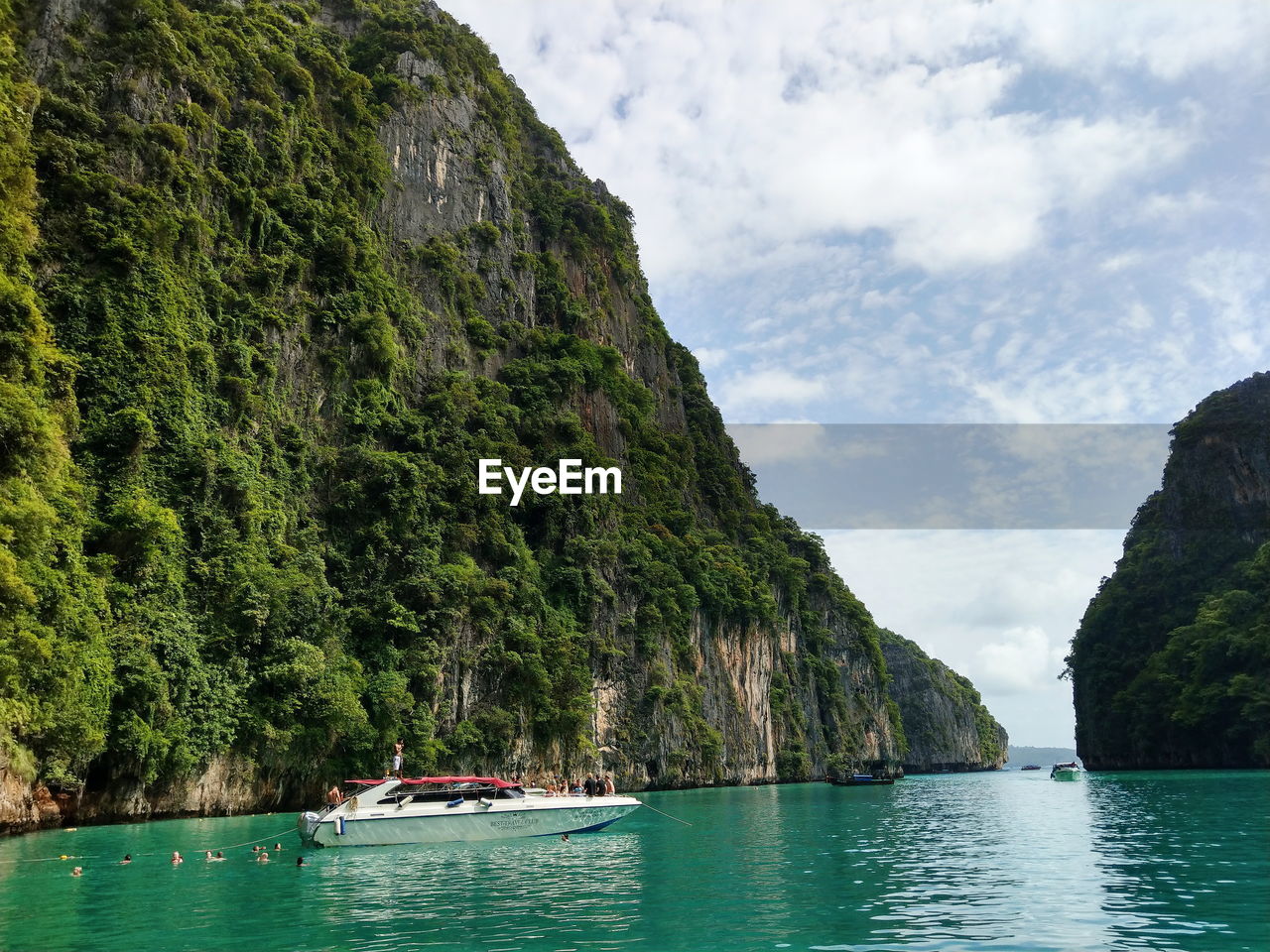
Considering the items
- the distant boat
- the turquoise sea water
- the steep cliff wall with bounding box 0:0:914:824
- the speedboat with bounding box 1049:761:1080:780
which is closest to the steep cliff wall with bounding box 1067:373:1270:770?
the speedboat with bounding box 1049:761:1080:780

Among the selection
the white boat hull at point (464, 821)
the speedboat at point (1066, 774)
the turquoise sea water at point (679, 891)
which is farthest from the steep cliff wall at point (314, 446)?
the speedboat at point (1066, 774)

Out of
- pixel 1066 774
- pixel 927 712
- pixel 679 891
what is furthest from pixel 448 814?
pixel 927 712

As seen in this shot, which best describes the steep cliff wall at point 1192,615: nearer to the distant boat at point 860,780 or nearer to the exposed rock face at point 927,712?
the distant boat at point 860,780

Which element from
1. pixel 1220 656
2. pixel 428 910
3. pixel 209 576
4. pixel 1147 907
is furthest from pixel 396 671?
pixel 1220 656

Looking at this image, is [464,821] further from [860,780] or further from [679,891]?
[860,780]

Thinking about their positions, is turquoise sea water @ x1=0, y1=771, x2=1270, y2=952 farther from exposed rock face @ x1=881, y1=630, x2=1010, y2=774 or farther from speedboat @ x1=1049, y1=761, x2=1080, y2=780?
exposed rock face @ x1=881, y1=630, x2=1010, y2=774

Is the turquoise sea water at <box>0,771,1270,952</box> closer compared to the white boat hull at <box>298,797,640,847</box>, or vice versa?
the turquoise sea water at <box>0,771,1270,952</box>
